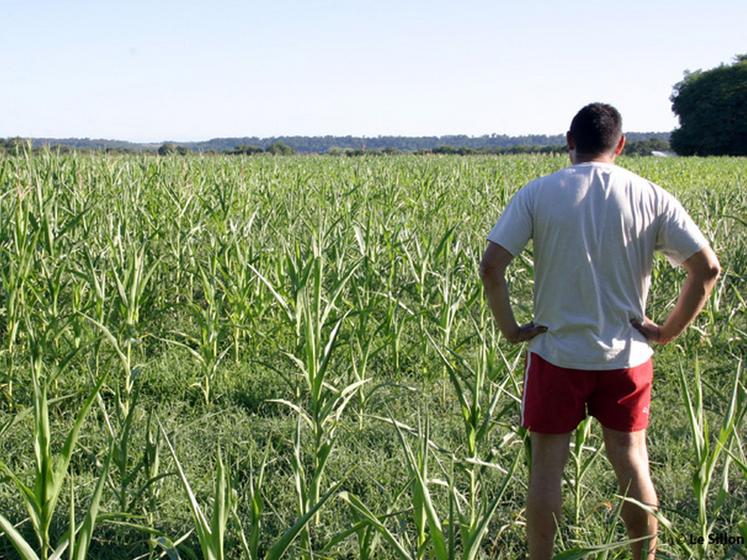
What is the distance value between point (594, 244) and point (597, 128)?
351 millimetres

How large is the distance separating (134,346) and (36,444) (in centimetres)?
253

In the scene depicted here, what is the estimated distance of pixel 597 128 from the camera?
7.22 ft

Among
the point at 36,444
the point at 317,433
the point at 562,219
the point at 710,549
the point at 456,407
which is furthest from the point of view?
the point at 456,407

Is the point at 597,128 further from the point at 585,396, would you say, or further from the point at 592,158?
the point at 585,396

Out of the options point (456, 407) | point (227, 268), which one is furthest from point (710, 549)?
point (227, 268)

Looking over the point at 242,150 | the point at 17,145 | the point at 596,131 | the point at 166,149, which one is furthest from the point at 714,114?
the point at 596,131

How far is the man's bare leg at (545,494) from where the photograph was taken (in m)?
2.24

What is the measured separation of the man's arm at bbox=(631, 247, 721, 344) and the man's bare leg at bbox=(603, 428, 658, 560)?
32 centimetres

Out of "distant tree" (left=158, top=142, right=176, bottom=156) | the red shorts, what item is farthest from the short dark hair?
"distant tree" (left=158, top=142, right=176, bottom=156)

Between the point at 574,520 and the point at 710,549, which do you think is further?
the point at 574,520

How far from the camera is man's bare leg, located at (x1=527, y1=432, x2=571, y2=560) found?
2.24m

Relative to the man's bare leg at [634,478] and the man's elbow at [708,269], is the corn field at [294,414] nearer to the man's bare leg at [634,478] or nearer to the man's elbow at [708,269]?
the man's bare leg at [634,478]

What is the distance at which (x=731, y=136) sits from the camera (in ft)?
175

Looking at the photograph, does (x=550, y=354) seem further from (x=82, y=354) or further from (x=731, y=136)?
(x=731, y=136)
